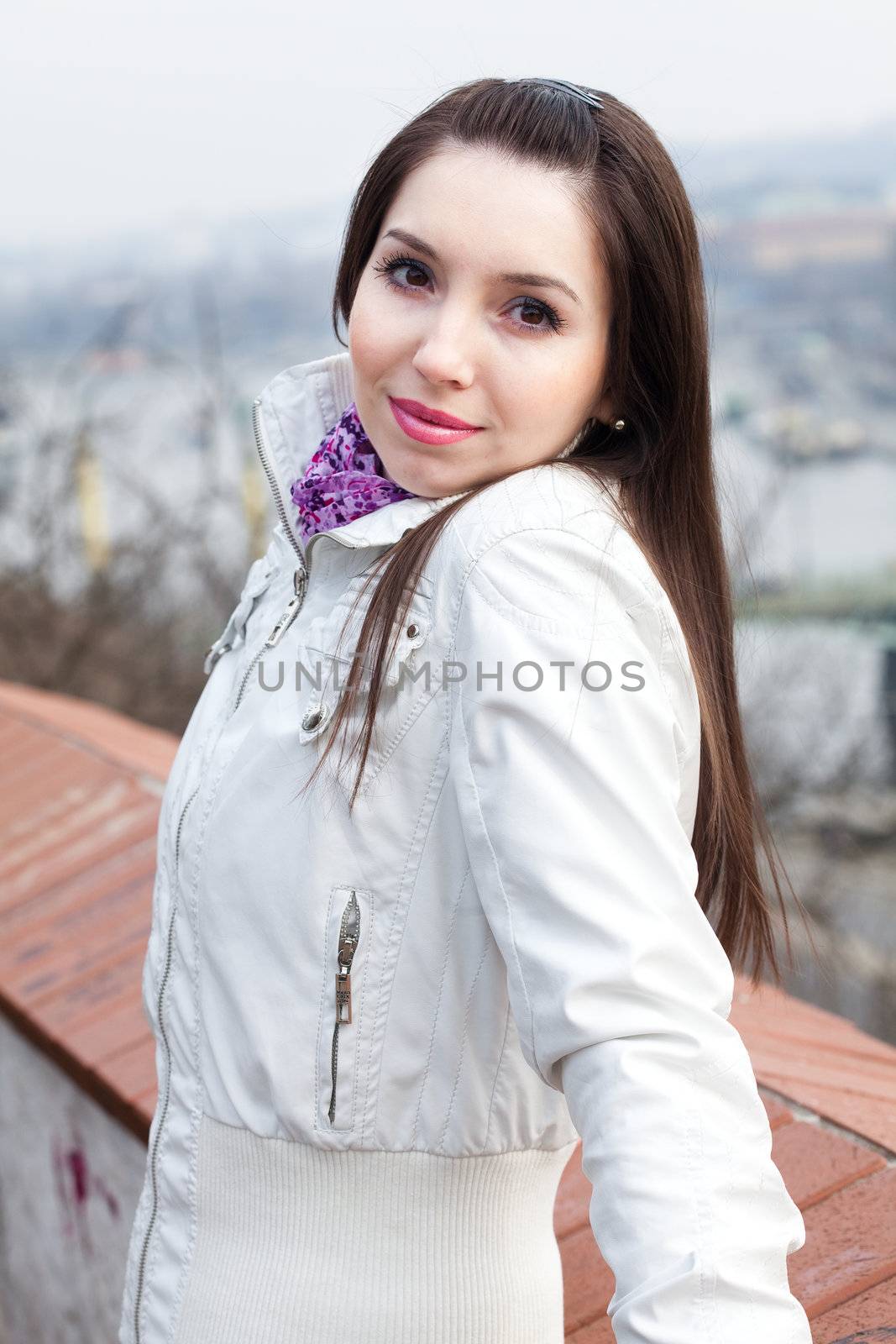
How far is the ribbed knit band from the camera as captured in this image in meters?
1.21

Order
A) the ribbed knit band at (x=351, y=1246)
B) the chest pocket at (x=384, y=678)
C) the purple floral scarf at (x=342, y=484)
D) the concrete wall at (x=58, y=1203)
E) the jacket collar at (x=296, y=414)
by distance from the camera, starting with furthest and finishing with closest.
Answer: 1. the concrete wall at (x=58, y=1203)
2. the jacket collar at (x=296, y=414)
3. the purple floral scarf at (x=342, y=484)
4. the ribbed knit band at (x=351, y=1246)
5. the chest pocket at (x=384, y=678)

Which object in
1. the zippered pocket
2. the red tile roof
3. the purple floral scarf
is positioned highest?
the purple floral scarf

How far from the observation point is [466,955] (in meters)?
1.13

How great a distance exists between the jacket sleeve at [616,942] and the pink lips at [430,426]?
0.18 metres


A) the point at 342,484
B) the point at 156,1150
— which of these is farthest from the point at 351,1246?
the point at 342,484

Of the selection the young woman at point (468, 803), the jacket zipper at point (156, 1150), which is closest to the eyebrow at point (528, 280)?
the young woman at point (468, 803)

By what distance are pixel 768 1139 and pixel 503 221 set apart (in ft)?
2.55

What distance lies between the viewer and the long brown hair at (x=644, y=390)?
120cm

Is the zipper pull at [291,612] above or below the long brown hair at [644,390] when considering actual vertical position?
below

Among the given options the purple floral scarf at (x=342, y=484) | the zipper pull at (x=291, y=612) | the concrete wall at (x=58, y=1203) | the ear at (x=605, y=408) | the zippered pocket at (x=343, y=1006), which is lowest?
the concrete wall at (x=58, y=1203)

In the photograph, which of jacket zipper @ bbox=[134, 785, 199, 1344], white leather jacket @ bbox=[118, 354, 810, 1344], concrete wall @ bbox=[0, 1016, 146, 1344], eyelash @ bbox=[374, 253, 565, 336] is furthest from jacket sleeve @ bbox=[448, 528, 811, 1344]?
concrete wall @ bbox=[0, 1016, 146, 1344]

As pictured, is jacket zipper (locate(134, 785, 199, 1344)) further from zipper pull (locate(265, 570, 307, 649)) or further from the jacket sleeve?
the jacket sleeve

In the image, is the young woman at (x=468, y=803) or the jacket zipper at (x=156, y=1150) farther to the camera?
the jacket zipper at (x=156, y=1150)

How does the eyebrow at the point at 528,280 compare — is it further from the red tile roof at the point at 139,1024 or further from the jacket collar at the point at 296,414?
the red tile roof at the point at 139,1024
